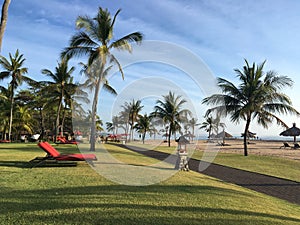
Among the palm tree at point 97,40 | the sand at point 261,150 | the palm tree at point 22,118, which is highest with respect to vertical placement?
the palm tree at point 97,40

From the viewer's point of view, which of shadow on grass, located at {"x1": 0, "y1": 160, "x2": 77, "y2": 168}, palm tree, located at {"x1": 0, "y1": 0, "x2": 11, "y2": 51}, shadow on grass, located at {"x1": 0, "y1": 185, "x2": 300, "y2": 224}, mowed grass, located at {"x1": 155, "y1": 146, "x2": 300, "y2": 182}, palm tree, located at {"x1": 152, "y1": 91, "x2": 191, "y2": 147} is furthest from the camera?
palm tree, located at {"x1": 152, "y1": 91, "x2": 191, "y2": 147}

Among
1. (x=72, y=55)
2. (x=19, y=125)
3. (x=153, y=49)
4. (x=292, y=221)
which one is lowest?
(x=292, y=221)

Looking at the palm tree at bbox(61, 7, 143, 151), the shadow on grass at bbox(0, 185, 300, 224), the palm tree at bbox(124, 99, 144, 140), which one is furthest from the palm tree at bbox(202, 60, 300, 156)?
the palm tree at bbox(124, 99, 144, 140)

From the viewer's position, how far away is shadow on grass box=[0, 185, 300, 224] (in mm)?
3726

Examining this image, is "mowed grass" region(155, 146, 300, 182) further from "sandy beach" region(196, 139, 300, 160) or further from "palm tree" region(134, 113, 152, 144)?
"palm tree" region(134, 113, 152, 144)

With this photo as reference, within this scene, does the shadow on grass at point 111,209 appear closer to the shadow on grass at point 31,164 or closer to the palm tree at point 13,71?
the shadow on grass at point 31,164

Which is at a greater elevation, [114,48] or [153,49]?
[114,48]

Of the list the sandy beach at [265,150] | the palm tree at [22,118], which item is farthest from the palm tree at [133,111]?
the palm tree at [22,118]

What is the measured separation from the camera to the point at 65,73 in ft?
86.3

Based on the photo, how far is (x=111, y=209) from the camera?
4148mm

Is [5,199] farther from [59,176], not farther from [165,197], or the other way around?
[165,197]

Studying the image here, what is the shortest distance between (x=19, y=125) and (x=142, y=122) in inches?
712

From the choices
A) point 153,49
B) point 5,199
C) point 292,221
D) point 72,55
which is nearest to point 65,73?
point 72,55

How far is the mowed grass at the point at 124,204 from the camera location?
376 centimetres
